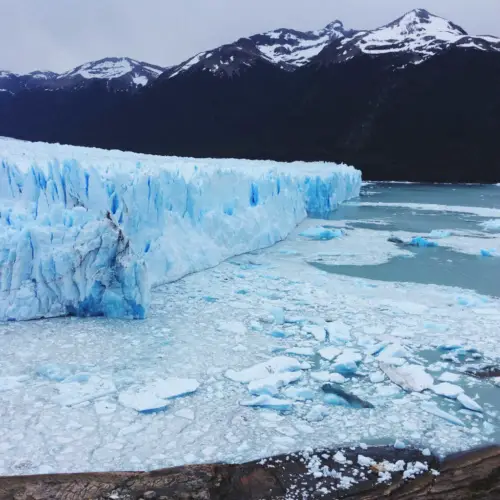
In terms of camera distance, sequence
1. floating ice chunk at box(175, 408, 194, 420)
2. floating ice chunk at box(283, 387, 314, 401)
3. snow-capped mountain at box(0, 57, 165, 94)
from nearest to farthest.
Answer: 1. floating ice chunk at box(175, 408, 194, 420)
2. floating ice chunk at box(283, 387, 314, 401)
3. snow-capped mountain at box(0, 57, 165, 94)

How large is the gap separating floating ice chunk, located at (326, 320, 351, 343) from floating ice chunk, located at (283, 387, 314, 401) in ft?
2.78

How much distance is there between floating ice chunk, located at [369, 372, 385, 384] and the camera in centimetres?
291

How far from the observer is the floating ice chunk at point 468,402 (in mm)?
2617

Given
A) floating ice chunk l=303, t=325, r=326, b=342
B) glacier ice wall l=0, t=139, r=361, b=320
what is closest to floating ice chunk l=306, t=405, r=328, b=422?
floating ice chunk l=303, t=325, r=326, b=342

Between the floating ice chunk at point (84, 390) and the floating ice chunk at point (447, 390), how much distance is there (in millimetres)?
1908

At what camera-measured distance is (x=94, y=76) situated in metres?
55.6

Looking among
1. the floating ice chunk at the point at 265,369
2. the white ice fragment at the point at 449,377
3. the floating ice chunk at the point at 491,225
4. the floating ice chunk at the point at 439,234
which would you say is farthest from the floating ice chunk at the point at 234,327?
the floating ice chunk at the point at 491,225

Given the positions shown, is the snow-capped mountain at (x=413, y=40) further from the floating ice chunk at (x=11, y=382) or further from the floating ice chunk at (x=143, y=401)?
the floating ice chunk at (x=11, y=382)

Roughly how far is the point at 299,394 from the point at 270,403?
21cm

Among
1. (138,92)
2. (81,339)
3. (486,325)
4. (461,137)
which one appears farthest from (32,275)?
(138,92)

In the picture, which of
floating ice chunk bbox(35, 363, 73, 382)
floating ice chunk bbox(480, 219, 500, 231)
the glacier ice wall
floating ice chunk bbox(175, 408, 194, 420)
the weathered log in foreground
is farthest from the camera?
floating ice chunk bbox(480, 219, 500, 231)

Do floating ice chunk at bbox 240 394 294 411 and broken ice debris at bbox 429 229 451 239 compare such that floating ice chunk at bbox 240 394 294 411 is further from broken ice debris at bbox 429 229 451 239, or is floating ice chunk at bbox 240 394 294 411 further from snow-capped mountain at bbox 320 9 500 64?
snow-capped mountain at bbox 320 9 500 64

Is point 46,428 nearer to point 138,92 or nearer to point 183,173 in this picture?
point 183,173

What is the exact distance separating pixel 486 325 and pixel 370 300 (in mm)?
1039
